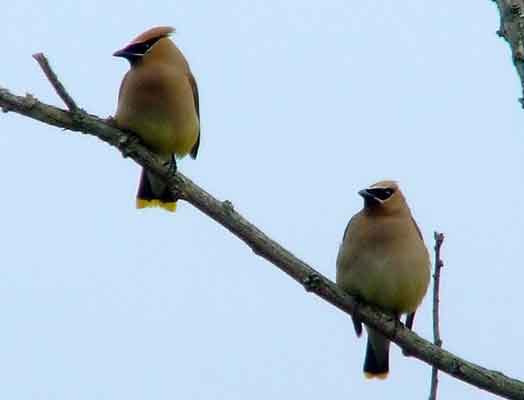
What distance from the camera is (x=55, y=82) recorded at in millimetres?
3668

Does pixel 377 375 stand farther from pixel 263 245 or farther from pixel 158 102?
pixel 263 245

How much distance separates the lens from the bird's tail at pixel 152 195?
550 centimetres

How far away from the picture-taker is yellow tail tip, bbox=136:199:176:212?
18.2ft

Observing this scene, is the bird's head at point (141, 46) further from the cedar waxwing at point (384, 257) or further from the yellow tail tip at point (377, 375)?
the yellow tail tip at point (377, 375)

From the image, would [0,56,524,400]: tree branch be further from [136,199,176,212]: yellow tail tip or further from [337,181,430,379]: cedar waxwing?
[136,199,176,212]: yellow tail tip

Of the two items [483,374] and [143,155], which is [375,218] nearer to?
[143,155]

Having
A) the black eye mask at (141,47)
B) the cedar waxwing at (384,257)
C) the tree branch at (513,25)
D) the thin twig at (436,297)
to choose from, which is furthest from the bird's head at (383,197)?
the tree branch at (513,25)

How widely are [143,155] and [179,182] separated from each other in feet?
1.14

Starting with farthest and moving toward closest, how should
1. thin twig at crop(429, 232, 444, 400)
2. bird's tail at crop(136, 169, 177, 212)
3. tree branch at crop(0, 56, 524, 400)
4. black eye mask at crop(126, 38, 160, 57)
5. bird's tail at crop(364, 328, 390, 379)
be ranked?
bird's tail at crop(364, 328, 390, 379) < bird's tail at crop(136, 169, 177, 212) < black eye mask at crop(126, 38, 160, 57) < tree branch at crop(0, 56, 524, 400) < thin twig at crop(429, 232, 444, 400)

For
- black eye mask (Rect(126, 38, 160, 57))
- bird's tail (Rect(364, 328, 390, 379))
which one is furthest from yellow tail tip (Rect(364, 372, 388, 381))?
black eye mask (Rect(126, 38, 160, 57))

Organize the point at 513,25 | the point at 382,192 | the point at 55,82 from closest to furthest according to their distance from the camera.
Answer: the point at 513,25
the point at 55,82
the point at 382,192

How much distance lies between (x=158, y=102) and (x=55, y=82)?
5.03 ft

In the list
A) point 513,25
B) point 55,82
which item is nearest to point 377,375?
point 55,82

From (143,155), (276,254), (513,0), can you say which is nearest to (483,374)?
(276,254)
